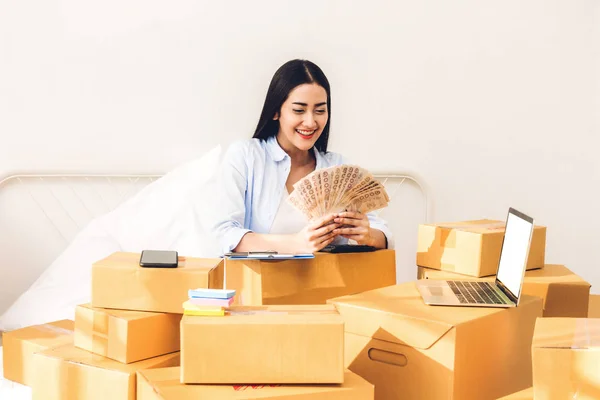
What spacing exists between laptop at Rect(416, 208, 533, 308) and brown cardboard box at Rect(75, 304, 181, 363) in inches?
24.1

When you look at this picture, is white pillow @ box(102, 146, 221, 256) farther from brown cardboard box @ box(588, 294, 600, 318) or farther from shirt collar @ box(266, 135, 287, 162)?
brown cardboard box @ box(588, 294, 600, 318)

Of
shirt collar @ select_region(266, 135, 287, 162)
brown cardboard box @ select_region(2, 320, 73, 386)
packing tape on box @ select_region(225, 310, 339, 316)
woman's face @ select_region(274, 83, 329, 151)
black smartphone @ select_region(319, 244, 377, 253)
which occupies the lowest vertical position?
brown cardboard box @ select_region(2, 320, 73, 386)

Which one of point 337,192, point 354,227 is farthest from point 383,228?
point 337,192

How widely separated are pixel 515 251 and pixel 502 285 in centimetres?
12

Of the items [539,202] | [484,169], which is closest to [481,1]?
[484,169]

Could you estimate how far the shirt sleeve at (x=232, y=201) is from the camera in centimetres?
201

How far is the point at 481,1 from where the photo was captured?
2.91 m

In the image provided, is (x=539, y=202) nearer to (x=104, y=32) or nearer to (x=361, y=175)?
(x=361, y=175)

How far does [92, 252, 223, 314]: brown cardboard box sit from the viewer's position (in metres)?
1.59

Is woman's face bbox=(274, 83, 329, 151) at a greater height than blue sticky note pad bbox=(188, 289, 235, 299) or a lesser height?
greater

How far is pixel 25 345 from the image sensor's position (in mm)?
1922

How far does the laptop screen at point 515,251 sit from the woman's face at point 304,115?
2.31ft

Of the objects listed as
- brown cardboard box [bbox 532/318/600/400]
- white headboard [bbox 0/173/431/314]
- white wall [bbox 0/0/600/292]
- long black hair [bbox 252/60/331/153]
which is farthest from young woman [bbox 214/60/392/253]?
brown cardboard box [bbox 532/318/600/400]

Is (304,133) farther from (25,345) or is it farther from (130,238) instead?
(25,345)
